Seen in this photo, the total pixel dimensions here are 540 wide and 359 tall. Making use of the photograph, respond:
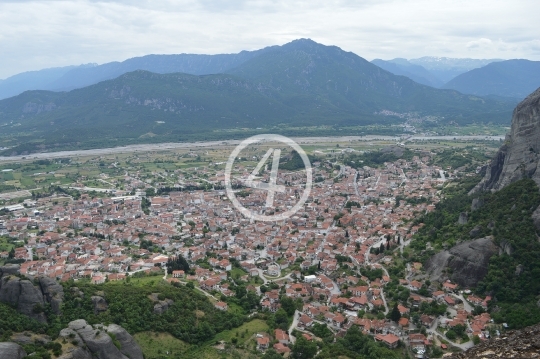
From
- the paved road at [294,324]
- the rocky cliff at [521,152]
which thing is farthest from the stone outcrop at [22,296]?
the rocky cliff at [521,152]

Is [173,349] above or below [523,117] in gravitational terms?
below

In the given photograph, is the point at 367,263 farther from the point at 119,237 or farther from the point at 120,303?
the point at 119,237

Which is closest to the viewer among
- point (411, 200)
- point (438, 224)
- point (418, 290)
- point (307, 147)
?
point (418, 290)

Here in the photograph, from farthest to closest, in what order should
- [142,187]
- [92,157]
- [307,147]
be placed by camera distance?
[307,147] → [92,157] → [142,187]

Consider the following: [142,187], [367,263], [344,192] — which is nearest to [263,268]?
[367,263]

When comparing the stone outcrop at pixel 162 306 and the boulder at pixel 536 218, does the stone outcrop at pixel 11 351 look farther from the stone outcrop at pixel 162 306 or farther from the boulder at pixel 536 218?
the boulder at pixel 536 218

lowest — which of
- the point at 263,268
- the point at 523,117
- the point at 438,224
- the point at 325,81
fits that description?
the point at 263,268
